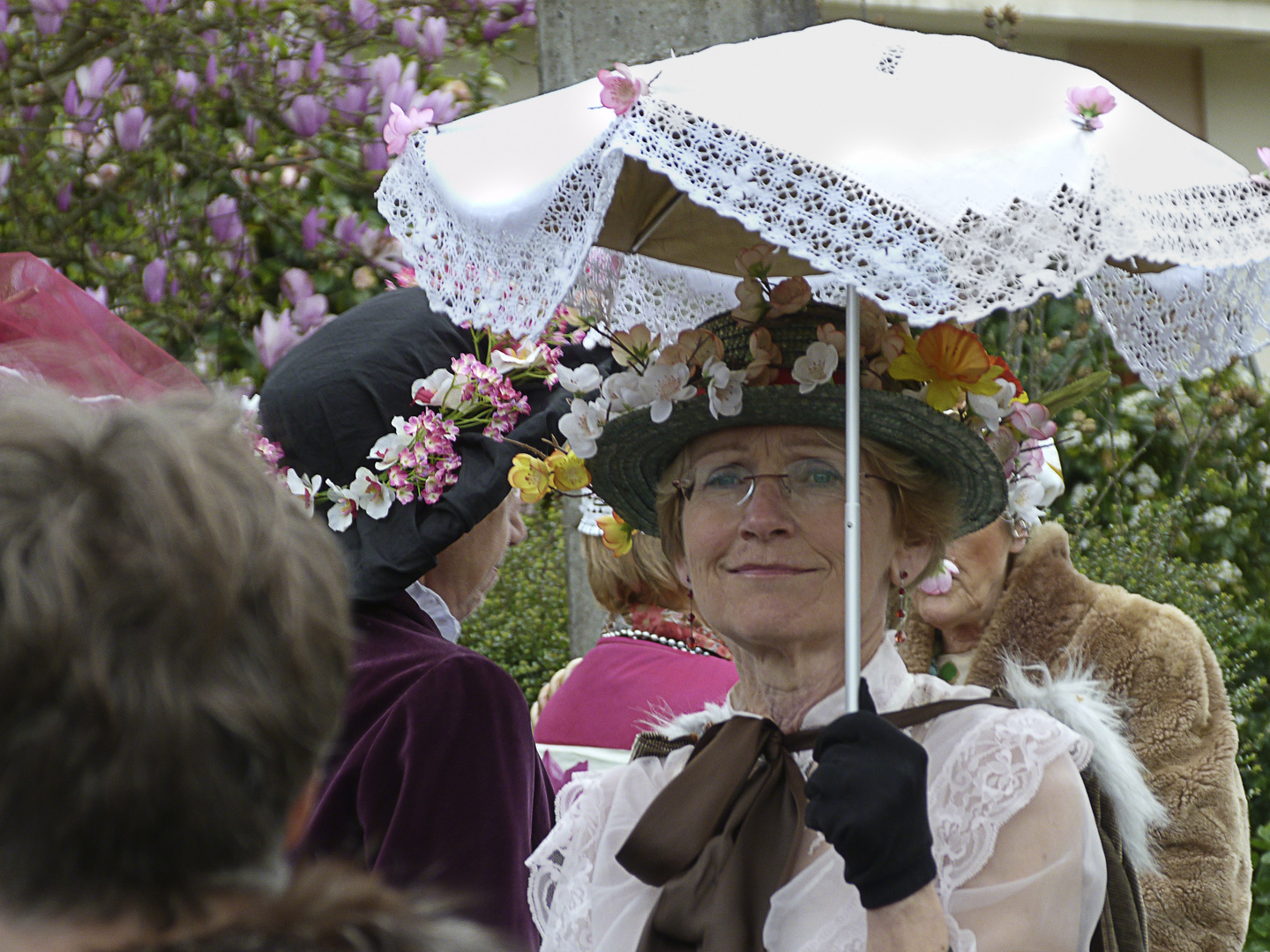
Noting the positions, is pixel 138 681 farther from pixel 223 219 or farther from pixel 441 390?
Answer: pixel 223 219

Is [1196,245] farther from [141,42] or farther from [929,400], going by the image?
[141,42]

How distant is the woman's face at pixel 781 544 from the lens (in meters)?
2.21

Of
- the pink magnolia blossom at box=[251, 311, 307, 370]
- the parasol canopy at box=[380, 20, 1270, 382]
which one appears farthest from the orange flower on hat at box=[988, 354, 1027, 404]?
the pink magnolia blossom at box=[251, 311, 307, 370]

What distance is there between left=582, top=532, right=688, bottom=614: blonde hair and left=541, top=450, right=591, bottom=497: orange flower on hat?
80 cm

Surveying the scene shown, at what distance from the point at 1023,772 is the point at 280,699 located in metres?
1.27

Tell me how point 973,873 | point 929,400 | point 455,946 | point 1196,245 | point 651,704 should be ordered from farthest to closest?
point 651,704
point 929,400
point 973,873
point 1196,245
point 455,946

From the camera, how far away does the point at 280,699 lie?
1.03 meters

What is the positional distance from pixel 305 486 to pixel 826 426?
108 cm

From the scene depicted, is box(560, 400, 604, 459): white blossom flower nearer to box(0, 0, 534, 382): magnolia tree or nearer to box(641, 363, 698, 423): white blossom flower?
box(641, 363, 698, 423): white blossom flower

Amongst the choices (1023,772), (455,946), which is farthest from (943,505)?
(455,946)

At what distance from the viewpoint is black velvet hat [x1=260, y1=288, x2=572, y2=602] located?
2.70 meters

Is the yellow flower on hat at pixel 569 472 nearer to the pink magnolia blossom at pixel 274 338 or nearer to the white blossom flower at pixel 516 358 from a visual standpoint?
the white blossom flower at pixel 516 358

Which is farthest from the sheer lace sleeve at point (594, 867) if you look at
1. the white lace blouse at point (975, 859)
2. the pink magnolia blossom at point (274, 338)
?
the pink magnolia blossom at point (274, 338)

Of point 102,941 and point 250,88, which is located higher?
point 102,941
